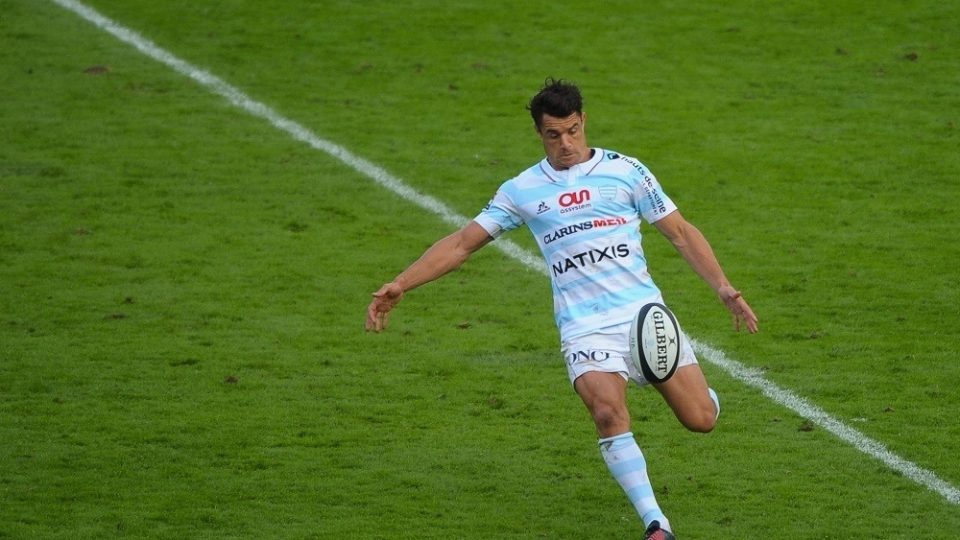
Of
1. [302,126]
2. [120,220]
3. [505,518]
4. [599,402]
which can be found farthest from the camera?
[302,126]

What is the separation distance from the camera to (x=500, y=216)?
25.2 feet

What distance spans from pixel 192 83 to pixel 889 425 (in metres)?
9.45

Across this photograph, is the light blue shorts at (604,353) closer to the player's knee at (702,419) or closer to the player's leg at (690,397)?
the player's leg at (690,397)

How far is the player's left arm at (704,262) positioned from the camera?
7.37 metres

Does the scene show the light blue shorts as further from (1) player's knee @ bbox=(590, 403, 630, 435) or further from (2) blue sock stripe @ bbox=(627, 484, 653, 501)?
(2) blue sock stripe @ bbox=(627, 484, 653, 501)

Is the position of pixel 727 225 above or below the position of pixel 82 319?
above

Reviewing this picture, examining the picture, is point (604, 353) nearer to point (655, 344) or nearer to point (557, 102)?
point (655, 344)

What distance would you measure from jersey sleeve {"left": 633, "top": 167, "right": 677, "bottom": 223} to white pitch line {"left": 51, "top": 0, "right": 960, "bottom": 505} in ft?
6.92

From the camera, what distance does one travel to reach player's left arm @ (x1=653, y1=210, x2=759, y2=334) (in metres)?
7.37

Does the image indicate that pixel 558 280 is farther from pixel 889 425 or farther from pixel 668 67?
pixel 668 67

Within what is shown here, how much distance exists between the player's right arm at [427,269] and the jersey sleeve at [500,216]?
0.03 meters

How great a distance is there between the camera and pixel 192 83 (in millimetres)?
16172

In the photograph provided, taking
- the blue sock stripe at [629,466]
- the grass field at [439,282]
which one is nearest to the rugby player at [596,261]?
the blue sock stripe at [629,466]

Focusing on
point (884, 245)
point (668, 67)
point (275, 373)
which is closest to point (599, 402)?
point (275, 373)
